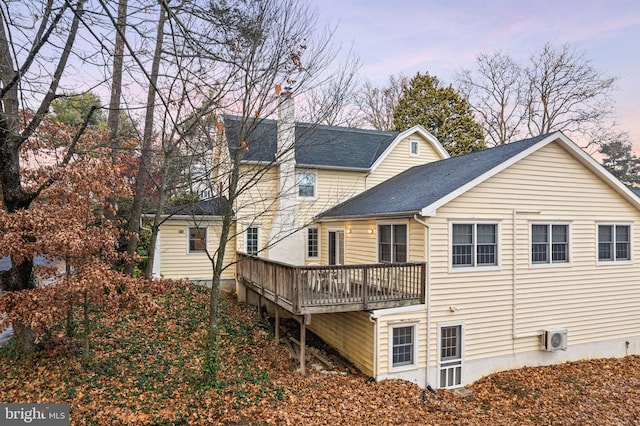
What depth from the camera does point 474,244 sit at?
9531 mm

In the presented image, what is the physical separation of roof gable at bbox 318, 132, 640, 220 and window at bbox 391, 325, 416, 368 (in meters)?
3.00

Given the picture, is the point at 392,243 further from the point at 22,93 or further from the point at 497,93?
the point at 497,93

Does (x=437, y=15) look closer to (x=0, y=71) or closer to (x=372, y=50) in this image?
(x=372, y=50)

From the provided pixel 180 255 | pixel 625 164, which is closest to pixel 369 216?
pixel 180 255

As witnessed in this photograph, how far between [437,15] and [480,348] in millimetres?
12200

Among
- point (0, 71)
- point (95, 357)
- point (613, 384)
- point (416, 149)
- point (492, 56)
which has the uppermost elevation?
point (492, 56)

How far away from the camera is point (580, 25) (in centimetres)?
1565

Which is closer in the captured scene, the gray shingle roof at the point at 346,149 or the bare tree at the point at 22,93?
the bare tree at the point at 22,93

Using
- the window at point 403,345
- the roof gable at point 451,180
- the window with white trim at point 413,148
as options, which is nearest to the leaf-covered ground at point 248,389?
the window at point 403,345

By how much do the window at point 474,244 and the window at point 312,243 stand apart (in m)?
6.99

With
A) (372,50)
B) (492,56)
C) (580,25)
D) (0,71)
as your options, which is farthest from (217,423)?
(492,56)

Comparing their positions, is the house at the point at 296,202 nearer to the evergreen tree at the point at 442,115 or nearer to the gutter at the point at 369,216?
the gutter at the point at 369,216

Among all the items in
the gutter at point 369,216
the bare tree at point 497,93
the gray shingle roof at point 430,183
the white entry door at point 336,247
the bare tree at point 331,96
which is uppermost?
the bare tree at point 497,93

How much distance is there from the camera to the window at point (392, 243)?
1001 centimetres
